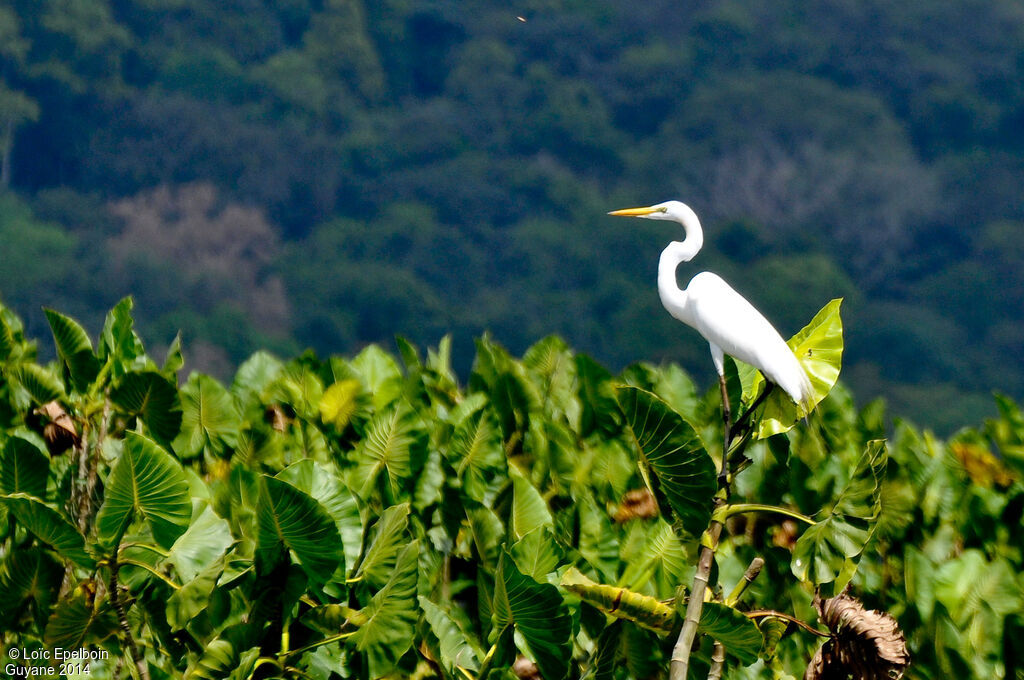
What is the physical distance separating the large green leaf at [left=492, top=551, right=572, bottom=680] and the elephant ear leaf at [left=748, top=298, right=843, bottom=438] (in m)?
0.39

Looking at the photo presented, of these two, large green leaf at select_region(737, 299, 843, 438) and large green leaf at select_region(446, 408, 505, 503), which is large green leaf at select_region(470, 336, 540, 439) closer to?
large green leaf at select_region(446, 408, 505, 503)

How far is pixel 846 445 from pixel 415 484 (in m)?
1.07

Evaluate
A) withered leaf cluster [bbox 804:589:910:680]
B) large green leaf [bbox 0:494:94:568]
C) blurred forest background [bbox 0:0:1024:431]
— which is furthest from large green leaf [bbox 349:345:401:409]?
blurred forest background [bbox 0:0:1024:431]

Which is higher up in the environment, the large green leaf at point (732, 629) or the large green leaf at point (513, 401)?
the large green leaf at point (732, 629)

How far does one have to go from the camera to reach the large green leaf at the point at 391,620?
5.63ft

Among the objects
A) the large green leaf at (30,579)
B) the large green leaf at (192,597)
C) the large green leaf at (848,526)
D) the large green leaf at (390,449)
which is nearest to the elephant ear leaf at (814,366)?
the large green leaf at (848,526)

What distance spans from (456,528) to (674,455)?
70 cm

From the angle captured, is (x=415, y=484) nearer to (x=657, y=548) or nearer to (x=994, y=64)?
(x=657, y=548)

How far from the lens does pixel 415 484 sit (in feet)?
7.09

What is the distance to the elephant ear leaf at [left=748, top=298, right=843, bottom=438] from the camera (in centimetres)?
154

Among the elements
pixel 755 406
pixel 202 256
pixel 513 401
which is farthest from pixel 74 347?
pixel 202 256

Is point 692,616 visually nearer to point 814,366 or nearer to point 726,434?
point 726,434

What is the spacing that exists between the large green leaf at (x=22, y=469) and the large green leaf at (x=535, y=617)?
783mm

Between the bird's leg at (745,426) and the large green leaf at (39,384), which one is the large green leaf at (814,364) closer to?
the bird's leg at (745,426)
